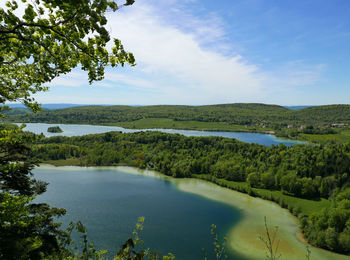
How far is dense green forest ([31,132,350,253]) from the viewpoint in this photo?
37.5 metres

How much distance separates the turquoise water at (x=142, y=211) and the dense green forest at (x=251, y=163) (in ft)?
43.5

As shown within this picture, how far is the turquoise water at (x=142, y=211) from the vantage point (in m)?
32.5

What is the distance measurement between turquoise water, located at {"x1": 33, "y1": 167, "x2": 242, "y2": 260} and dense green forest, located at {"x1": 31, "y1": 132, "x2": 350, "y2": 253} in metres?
13.3

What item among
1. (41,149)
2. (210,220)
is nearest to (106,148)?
(41,149)

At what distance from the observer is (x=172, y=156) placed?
89688 mm

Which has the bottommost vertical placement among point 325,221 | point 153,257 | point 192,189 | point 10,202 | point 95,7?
point 192,189

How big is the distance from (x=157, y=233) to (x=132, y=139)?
3443 inches

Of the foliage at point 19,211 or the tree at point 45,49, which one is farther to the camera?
the foliage at point 19,211

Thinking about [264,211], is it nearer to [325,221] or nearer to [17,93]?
[325,221]

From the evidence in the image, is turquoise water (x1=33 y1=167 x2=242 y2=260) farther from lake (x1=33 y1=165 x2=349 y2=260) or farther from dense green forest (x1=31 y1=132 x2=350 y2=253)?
dense green forest (x1=31 y1=132 x2=350 y2=253)

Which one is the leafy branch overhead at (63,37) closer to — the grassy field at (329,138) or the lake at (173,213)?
the lake at (173,213)

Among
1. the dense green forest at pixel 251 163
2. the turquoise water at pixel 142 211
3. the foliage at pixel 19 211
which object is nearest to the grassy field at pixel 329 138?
the dense green forest at pixel 251 163

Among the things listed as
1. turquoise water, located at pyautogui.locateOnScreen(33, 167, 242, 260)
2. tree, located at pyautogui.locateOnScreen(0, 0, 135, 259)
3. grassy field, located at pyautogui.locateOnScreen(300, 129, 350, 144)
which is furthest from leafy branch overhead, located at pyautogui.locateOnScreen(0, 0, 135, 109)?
grassy field, located at pyautogui.locateOnScreen(300, 129, 350, 144)

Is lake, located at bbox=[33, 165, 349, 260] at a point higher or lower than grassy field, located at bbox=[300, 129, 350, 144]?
lower
